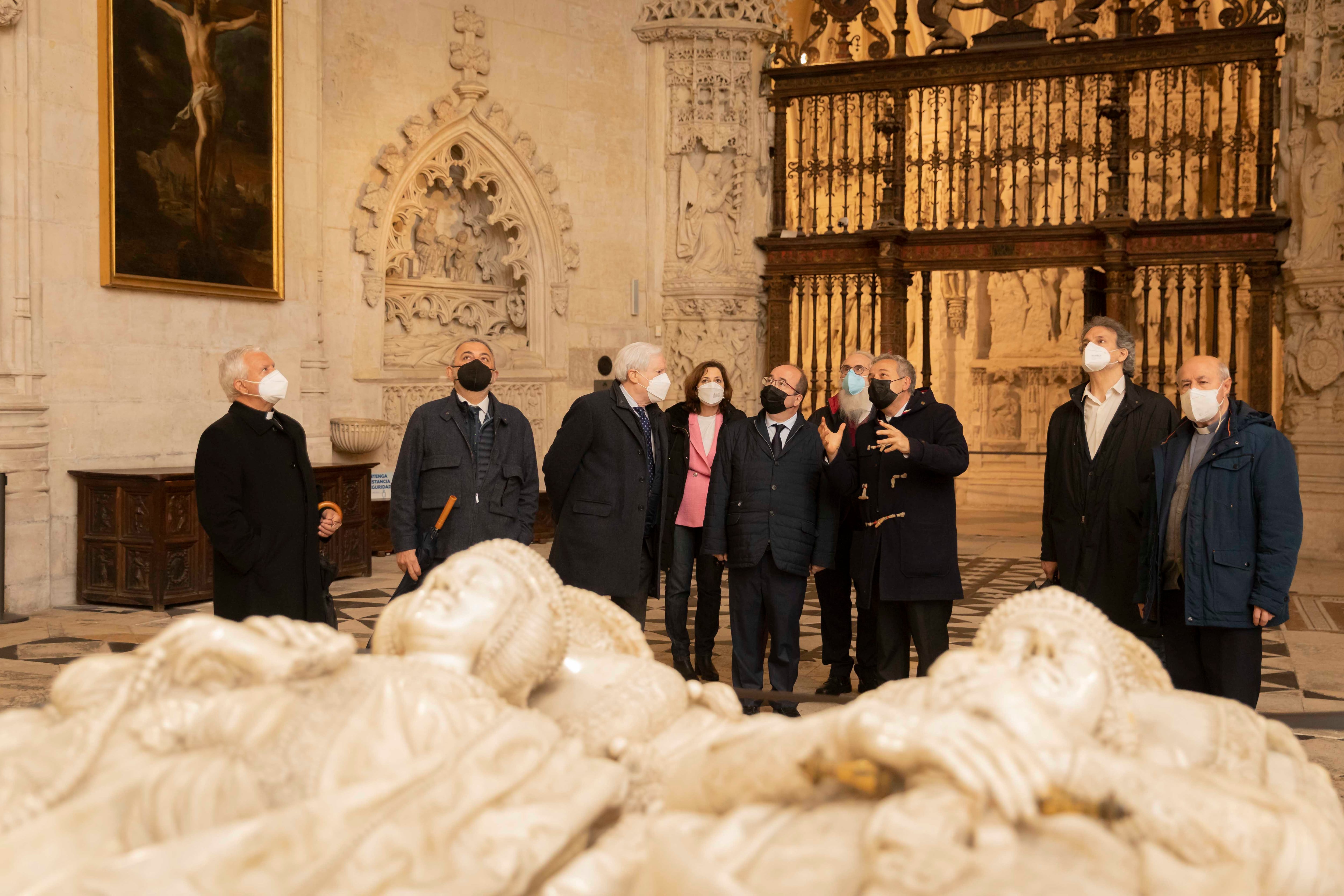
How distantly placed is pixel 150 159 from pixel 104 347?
4.06 feet

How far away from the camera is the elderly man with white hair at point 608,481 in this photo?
496cm

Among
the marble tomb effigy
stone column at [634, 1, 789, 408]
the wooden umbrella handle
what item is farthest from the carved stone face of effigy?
stone column at [634, 1, 789, 408]

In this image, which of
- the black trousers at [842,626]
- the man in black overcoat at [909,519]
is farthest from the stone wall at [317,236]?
the man in black overcoat at [909,519]

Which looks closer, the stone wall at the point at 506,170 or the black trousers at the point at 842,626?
the black trousers at the point at 842,626

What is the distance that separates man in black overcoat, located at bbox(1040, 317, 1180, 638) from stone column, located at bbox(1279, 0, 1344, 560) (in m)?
6.03

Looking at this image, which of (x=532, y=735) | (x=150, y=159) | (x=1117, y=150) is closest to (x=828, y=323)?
(x=1117, y=150)

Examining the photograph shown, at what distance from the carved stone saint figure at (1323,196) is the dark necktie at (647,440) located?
7068 millimetres

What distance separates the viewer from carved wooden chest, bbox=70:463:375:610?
7180 millimetres

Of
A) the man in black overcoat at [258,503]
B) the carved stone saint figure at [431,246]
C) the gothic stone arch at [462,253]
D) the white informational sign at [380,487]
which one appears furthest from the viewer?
the carved stone saint figure at [431,246]

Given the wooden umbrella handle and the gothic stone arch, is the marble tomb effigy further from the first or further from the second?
the gothic stone arch

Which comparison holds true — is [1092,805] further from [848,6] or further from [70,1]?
[848,6]

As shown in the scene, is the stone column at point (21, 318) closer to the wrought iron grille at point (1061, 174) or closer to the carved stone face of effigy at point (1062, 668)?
the wrought iron grille at point (1061, 174)

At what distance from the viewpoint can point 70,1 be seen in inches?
289

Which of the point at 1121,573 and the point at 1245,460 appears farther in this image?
the point at 1121,573
